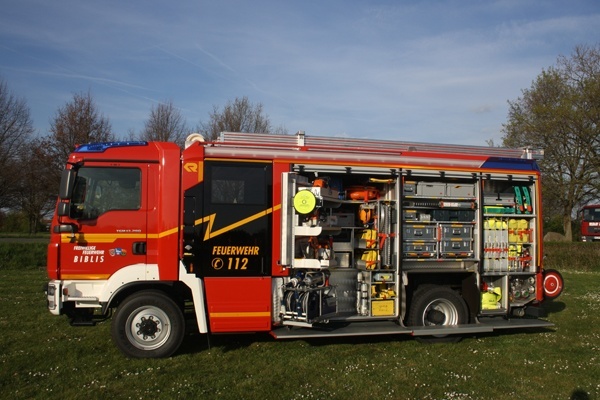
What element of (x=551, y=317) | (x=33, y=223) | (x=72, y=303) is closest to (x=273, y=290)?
(x=72, y=303)

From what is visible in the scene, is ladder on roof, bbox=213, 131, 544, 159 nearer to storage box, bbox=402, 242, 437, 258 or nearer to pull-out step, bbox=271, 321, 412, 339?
storage box, bbox=402, 242, 437, 258

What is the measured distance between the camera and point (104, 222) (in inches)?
313

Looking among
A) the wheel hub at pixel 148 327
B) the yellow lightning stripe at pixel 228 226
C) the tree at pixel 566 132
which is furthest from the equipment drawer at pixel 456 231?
the tree at pixel 566 132

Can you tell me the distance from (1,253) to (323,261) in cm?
1771

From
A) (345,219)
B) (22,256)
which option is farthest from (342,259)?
(22,256)

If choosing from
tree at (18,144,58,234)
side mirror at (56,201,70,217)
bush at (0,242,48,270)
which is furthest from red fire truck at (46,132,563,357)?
tree at (18,144,58,234)

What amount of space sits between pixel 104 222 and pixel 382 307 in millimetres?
4665

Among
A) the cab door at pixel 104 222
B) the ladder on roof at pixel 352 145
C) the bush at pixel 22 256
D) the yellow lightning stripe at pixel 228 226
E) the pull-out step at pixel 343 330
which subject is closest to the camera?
the cab door at pixel 104 222

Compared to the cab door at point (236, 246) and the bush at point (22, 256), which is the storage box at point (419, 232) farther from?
the bush at point (22, 256)

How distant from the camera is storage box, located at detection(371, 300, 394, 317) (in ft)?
29.4

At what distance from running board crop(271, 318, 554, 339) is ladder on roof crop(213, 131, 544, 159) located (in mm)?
2921

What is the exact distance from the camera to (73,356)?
796 centimetres

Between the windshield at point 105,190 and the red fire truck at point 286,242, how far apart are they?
2 centimetres

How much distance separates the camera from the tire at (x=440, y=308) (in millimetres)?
9180
